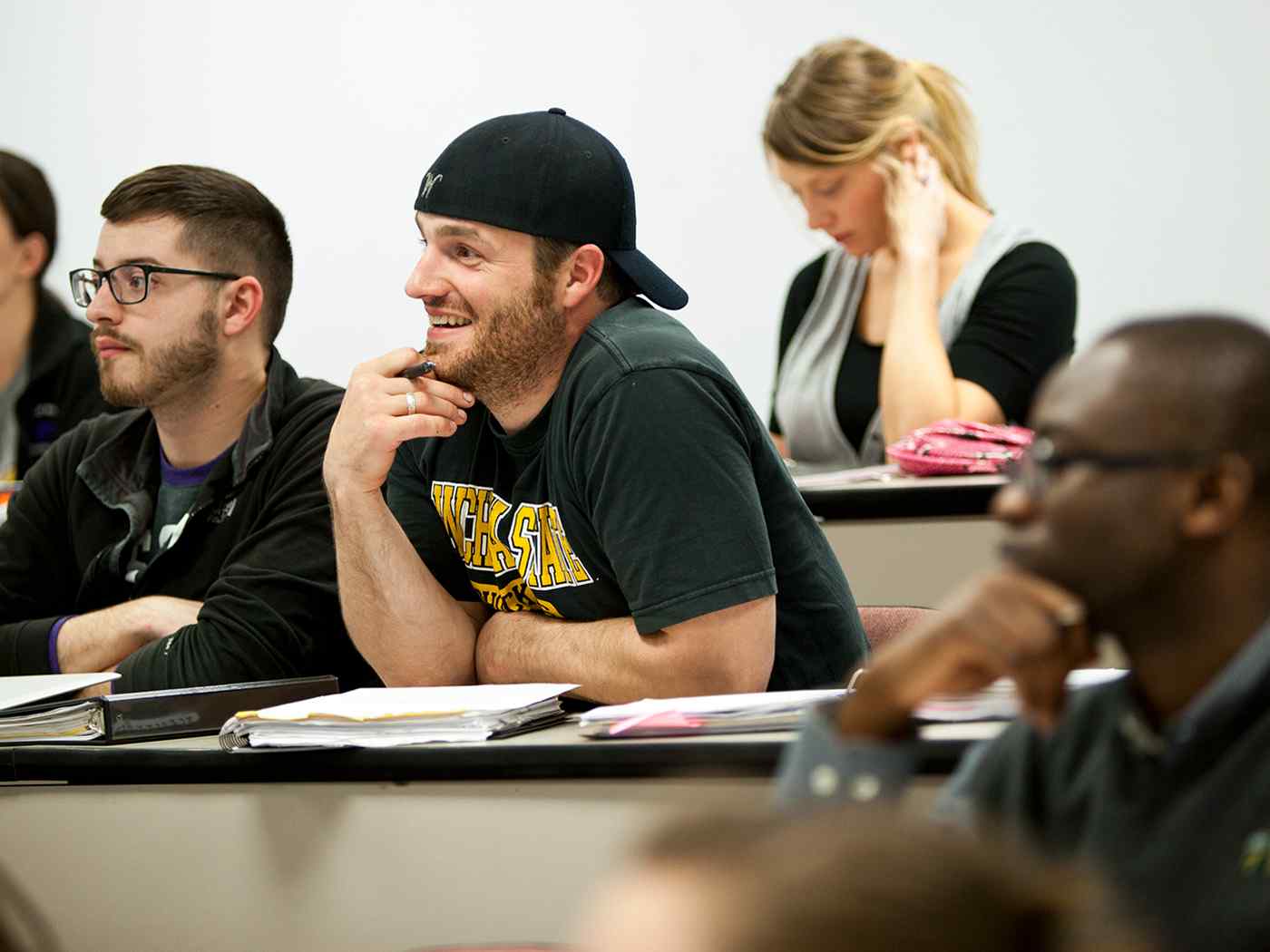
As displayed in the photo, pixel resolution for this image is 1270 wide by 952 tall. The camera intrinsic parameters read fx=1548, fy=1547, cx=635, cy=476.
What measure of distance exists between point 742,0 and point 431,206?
94.8 inches

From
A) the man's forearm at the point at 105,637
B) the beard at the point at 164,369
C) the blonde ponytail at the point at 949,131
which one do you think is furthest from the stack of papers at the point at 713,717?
the blonde ponytail at the point at 949,131

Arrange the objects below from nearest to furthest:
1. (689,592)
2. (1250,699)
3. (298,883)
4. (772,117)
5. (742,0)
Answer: (1250,699) < (298,883) < (689,592) < (772,117) < (742,0)

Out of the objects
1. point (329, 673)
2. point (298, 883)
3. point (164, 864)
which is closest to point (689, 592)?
point (298, 883)

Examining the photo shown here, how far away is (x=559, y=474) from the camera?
1.79 m

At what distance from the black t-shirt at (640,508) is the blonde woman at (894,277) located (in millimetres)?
1125

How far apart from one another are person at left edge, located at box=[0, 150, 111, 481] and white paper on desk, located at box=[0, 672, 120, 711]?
4.72ft

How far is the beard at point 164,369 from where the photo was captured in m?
2.31

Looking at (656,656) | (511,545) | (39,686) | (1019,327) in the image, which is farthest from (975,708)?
(1019,327)

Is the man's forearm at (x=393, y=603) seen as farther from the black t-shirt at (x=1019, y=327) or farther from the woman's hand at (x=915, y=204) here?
the woman's hand at (x=915, y=204)

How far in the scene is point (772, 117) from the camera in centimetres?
313

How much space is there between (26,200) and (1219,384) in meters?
3.23

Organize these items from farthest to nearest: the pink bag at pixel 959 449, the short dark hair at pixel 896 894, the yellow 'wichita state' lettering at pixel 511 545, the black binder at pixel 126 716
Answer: the pink bag at pixel 959 449 → the yellow 'wichita state' lettering at pixel 511 545 → the black binder at pixel 126 716 → the short dark hair at pixel 896 894

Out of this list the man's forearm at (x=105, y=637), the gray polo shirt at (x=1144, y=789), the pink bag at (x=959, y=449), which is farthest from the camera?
the pink bag at (x=959, y=449)

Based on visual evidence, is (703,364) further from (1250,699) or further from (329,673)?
(1250,699)
